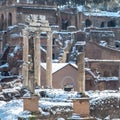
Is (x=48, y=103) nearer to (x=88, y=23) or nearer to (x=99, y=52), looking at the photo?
(x=99, y=52)

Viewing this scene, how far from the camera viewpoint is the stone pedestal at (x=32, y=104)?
26000 millimetres

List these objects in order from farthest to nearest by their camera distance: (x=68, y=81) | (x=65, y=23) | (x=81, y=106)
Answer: (x=65, y=23) < (x=68, y=81) < (x=81, y=106)

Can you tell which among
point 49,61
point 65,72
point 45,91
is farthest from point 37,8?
point 45,91

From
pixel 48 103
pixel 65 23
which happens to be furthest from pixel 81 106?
pixel 65 23

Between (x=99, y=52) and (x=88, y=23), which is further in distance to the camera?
(x=88, y=23)

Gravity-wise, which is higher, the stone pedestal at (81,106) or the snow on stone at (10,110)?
the stone pedestal at (81,106)

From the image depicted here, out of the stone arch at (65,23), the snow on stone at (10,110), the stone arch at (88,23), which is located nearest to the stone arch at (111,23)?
the stone arch at (88,23)

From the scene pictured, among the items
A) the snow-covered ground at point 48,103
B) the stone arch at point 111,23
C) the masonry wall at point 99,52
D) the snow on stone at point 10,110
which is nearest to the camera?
the snow on stone at point 10,110

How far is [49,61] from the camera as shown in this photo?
1827 inches

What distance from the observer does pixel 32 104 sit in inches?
1027

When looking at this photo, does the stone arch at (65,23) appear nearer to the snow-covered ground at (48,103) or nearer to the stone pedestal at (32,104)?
the snow-covered ground at (48,103)

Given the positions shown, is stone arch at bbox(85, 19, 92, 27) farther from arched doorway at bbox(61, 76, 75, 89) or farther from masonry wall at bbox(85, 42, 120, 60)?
arched doorway at bbox(61, 76, 75, 89)

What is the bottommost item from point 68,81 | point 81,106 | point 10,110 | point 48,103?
point 68,81

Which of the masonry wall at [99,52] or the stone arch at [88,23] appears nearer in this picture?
the masonry wall at [99,52]
